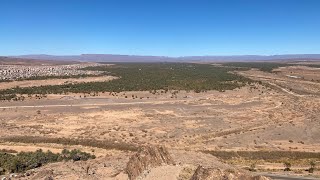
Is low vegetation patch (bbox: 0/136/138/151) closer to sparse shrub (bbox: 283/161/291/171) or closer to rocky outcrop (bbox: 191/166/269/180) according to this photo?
sparse shrub (bbox: 283/161/291/171)

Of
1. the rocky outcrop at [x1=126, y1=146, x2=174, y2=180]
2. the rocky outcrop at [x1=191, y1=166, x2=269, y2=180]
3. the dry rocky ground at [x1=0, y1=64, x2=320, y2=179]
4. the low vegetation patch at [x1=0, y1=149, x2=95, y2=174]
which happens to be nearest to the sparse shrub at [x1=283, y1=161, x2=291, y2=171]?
the dry rocky ground at [x1=0, y1=64, x2=320, y2=179]

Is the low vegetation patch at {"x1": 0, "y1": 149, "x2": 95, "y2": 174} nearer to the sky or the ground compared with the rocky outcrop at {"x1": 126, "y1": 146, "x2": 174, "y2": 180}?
nearer to the ground

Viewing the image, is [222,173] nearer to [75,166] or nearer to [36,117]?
[75,166]

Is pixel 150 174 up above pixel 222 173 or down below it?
below

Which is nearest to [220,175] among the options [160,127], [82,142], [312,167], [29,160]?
[312,167]

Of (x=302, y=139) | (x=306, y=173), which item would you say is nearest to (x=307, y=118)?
(x=302, y=139)

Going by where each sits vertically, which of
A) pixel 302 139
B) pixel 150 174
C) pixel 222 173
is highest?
pixel 222 173

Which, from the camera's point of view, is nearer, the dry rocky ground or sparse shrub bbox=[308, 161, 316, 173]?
the dry rocky ground
